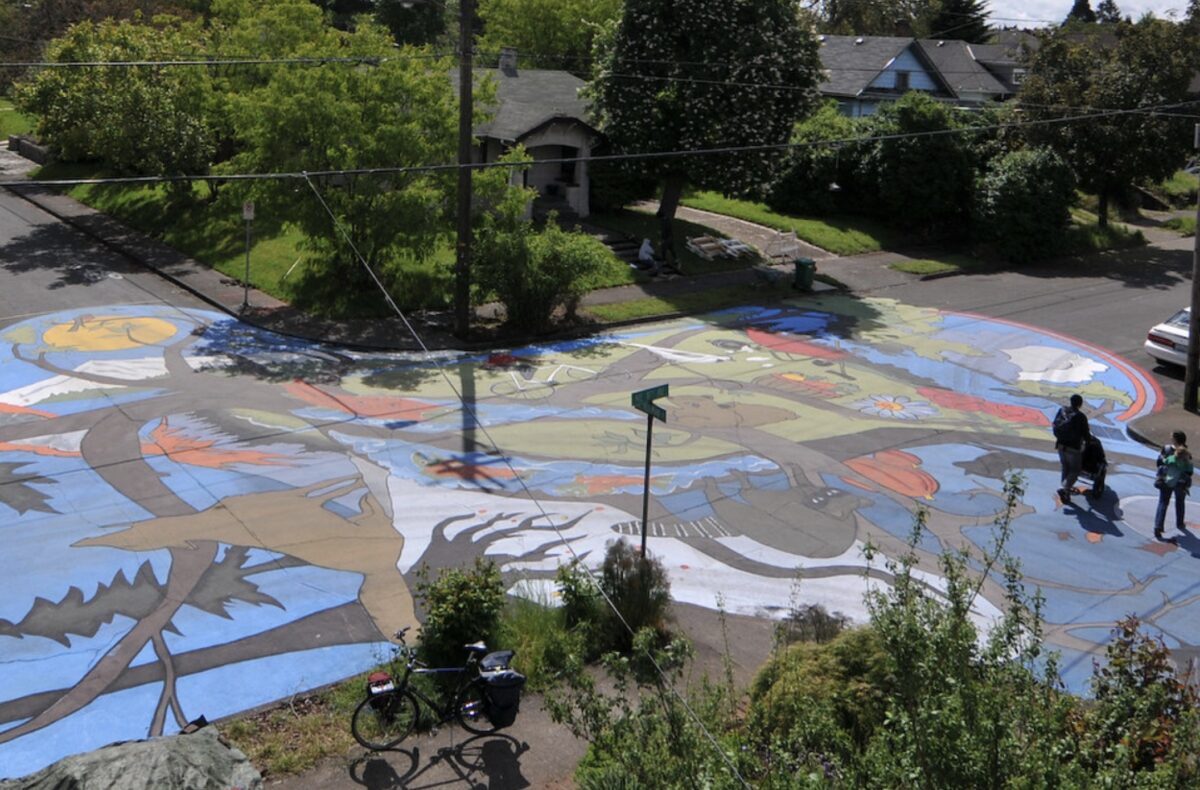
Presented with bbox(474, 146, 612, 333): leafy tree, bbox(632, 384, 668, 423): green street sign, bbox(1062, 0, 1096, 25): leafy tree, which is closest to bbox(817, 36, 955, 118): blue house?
bbox(474, 146, 612, 333): leafy tree

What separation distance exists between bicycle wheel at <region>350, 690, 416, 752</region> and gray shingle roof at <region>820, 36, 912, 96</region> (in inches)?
1751

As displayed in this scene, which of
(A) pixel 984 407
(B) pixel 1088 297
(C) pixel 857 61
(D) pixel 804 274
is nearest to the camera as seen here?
(A) pixel 984 407

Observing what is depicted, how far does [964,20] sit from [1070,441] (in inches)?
2509

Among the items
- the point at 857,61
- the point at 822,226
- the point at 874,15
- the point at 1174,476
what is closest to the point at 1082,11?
the point at 874,15

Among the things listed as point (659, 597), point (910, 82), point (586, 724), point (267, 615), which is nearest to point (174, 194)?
point (267, 615)

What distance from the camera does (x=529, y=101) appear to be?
33.6 metres

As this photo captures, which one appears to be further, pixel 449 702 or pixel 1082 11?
pixel 1082 11

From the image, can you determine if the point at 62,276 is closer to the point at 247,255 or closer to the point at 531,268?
the point at 247,255

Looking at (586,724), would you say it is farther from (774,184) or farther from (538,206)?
(774,184)

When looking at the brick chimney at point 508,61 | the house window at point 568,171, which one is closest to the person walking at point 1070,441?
the house window at point 568,171

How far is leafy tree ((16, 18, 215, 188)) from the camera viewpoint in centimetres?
2750

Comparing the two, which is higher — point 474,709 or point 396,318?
point 396,318

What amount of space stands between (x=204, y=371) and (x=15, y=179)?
21.0 m

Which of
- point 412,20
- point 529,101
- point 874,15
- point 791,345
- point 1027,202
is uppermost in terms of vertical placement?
point 874,15
